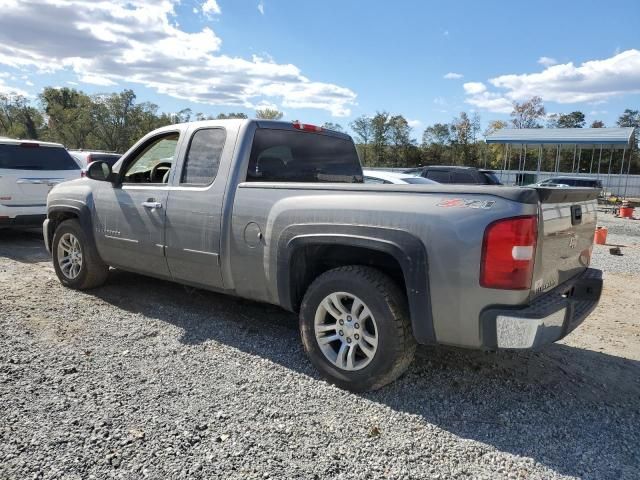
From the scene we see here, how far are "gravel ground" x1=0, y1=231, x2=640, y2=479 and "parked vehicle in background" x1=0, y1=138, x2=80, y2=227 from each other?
4.23 meters

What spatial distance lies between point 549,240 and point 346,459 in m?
1.79

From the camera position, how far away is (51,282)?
6.20m

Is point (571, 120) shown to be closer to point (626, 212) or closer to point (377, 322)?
point (626, 212)

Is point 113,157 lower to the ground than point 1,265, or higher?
higher

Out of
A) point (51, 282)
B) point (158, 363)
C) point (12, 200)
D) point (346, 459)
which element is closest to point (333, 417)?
point (346, 459)

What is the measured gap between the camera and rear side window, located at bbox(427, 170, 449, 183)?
1556cm

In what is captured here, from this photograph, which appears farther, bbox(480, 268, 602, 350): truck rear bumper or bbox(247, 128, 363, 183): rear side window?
bbox(247, 128, 363, 183): rear side window

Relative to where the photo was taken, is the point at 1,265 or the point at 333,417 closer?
the point at 333,417

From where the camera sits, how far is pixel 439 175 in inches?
623

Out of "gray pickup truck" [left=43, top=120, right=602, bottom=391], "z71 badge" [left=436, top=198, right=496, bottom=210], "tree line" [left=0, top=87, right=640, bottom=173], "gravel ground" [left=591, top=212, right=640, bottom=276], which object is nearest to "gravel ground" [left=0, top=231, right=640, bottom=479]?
"gray pickup truck" [left=43, top=120, right=602, bottom=391]

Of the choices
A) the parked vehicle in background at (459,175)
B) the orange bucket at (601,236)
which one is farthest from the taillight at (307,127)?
the parked vehicle in background at (459,175)

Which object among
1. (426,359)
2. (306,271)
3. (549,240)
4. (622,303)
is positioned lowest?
(622,303)

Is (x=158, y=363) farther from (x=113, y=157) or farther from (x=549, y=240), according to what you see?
(x=113, y=157)

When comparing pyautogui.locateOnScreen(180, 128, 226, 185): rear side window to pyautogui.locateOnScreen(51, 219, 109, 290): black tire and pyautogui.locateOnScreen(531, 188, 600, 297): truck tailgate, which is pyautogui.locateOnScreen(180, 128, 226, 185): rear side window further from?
pyautogui.locateOnScreen(531, 188, 600, 297): truck tailgate
